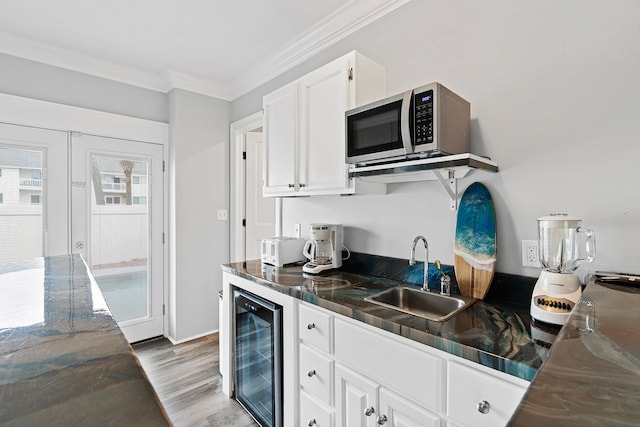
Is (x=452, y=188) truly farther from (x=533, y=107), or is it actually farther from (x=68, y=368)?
(x=68, y=368)

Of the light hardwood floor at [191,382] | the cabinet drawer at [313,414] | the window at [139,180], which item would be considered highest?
the window at [139,180]

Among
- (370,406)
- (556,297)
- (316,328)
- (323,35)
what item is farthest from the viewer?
(323,35)

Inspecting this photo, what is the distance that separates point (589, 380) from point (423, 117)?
1092 millimetres

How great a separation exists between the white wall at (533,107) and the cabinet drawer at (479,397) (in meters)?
0.65

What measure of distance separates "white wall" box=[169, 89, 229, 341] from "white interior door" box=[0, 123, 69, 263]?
2.83 feet

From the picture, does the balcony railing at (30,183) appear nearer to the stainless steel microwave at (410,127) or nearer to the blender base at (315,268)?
the blender base at (315,268)

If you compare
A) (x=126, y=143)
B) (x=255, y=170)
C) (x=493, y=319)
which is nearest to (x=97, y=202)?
(x=126, y=143)

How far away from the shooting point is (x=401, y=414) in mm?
1177

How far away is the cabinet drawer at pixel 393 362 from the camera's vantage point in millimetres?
1075

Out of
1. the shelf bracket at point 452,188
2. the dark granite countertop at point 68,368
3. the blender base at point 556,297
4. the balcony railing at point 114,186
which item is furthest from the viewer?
the balcony railing at point 114,186

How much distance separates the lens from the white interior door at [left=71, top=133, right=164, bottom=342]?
9.15ft

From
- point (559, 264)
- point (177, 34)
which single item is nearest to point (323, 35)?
point (177, 34)

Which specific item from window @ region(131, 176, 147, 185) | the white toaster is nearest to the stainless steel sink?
the white toaster

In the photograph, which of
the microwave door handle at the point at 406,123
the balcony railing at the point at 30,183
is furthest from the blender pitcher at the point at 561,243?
the balcony railing at the point at 30,183
